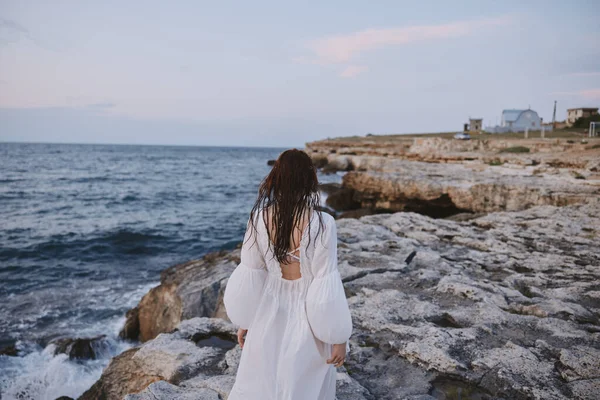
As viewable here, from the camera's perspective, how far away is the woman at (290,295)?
204 cm

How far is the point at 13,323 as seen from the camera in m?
7.84

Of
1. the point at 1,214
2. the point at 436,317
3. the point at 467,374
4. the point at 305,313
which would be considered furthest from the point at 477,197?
the point at 1,214

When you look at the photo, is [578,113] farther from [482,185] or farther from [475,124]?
[482,185]

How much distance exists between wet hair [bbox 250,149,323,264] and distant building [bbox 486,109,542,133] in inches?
2149

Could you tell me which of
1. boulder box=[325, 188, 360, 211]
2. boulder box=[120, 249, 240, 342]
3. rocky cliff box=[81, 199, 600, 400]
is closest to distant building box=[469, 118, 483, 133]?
boulder box=[325, 188, 360, 211]

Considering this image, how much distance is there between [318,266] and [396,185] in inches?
444

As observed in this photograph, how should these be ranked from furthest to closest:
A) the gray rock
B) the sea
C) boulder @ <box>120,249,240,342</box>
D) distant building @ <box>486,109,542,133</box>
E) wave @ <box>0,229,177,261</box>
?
distant building @ <box>486,109,542,133</box>
wave @ <box>0,229,177,261</box>
the sea
boulder @ <box>120,249,240,342</box>
the gray rock

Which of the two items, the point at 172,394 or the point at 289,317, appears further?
the point at 172,394

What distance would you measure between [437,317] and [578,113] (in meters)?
56.2

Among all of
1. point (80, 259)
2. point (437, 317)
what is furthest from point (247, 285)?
point (80, 259)

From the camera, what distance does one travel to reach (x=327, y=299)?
79.0 inches

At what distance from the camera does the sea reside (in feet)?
20.1

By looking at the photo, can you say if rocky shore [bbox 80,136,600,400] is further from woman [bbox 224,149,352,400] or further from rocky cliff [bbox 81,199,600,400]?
woman [bbox 224,149,352,400]

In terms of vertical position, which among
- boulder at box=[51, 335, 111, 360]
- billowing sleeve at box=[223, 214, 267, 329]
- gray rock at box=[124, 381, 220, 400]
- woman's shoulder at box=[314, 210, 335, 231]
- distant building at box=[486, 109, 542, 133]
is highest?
distant building at box=[486, 109, 542, 133]
